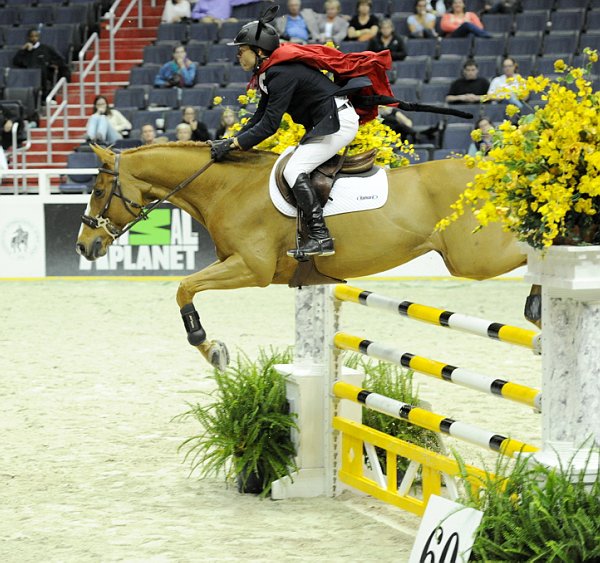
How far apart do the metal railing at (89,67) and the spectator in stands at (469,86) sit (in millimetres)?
5205

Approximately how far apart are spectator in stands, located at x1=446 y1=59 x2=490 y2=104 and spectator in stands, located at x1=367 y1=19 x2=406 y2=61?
1068mm

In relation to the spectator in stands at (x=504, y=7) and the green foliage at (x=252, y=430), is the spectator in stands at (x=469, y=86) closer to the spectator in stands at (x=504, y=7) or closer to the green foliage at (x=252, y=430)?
the spectator in stands at (x=504, y=7)

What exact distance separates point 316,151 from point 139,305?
5998 millimetres

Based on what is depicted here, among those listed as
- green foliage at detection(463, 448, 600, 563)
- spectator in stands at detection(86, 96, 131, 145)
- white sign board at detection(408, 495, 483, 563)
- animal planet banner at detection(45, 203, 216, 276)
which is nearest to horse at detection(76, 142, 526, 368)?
white sign board at detection(408, 495, 483, 563)

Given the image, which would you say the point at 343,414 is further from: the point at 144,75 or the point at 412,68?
the point at 144,75

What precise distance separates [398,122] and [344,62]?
797 cm

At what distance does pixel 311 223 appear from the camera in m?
5.16

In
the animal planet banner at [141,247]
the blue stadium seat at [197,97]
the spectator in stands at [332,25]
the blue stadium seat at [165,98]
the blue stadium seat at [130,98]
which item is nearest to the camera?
the animal planet banner at [141,247]

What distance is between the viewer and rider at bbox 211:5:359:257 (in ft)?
16.8

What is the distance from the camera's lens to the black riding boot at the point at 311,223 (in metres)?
5.11

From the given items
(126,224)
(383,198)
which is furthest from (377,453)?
(126,224)

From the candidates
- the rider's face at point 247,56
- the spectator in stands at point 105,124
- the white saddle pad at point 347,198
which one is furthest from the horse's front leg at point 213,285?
the spectator in stands at point 105,124

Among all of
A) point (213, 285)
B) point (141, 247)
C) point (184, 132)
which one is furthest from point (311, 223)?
point (184, 132)

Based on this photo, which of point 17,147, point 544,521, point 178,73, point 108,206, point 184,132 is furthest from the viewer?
point 17,147
